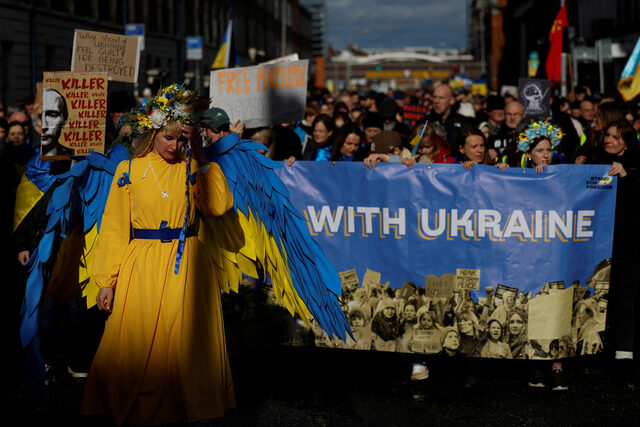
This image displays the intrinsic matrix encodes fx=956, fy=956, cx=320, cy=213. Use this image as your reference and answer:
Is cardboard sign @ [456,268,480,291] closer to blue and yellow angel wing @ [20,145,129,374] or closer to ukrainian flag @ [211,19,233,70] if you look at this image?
blue and yellow angel wing @ [20,145,129,374]

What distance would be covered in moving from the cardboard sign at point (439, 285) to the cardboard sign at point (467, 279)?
40 mm

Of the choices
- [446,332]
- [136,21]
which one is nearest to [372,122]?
[446,332]

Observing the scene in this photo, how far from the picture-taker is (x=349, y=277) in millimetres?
6637

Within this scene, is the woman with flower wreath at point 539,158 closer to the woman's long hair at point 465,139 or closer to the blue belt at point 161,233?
the woman's long hair at point 465,139

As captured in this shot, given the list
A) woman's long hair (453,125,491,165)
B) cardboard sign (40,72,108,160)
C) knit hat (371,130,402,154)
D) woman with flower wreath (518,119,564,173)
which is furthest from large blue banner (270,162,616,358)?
cardboard sign (40,72,108,160)

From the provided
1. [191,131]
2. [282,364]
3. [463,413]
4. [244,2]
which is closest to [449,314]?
[463,413]

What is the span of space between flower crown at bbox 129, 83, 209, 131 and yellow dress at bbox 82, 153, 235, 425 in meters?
0.18

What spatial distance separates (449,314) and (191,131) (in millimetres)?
2523

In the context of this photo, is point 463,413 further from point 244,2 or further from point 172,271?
point 244,2

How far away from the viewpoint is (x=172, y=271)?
15.4 feet

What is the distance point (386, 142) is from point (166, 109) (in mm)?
3301

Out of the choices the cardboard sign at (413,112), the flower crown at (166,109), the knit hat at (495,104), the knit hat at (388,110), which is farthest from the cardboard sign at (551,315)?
the cardboard sign at (413,112)

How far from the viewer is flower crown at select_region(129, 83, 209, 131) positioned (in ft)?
15.2

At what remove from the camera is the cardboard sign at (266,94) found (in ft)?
29.7
